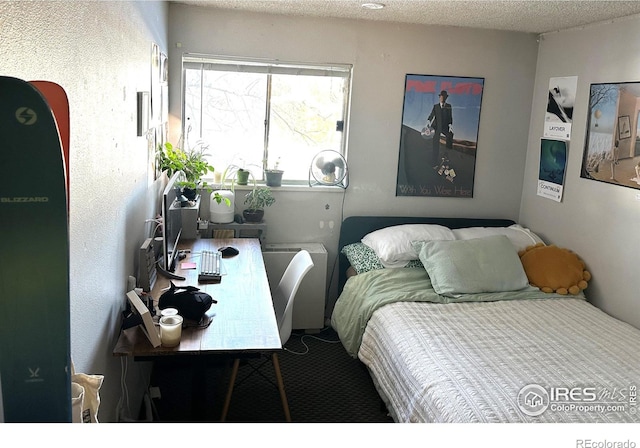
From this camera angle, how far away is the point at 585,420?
225 centimetres

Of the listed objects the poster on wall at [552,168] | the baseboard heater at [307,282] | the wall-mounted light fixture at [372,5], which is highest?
the wall-mounted light fixture at [372,5]

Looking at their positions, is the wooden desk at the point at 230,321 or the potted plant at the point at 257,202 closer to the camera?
the wooden desk at the point at 230,321

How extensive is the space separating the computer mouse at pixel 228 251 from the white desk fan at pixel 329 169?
964mm

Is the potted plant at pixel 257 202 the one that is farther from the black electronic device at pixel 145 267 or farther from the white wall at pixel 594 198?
the white wall at pixel 594 198

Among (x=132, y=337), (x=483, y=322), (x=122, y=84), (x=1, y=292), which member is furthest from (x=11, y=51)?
(x=483, y=322)

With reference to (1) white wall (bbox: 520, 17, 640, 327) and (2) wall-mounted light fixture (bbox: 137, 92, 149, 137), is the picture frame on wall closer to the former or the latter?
(1) white wall (bbox: 520, 17, 640, 327)

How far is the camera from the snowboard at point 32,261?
902 mm

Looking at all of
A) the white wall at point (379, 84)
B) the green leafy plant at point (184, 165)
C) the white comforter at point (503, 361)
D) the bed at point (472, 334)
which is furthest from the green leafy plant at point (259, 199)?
the white comforter at point (503, 361)

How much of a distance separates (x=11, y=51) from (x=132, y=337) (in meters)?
1.41

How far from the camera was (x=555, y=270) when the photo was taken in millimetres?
3744

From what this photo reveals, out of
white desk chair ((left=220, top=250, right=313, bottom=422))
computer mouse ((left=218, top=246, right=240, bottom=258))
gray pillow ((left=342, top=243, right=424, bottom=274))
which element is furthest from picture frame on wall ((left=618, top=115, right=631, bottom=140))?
computer mouse ((left=218, top=246, right=240, bottom=258))

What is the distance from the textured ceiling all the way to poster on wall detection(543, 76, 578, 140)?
15.0 inches
